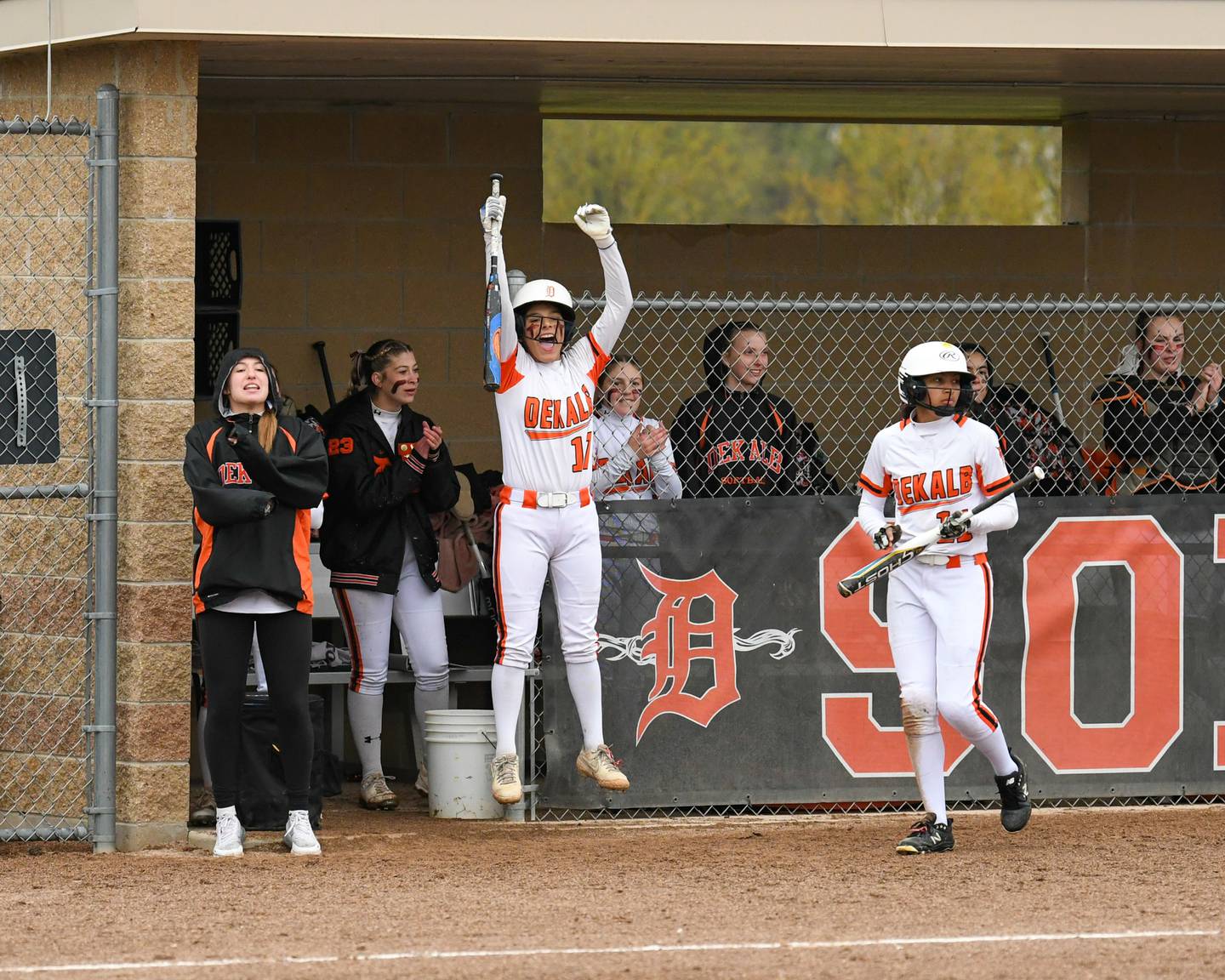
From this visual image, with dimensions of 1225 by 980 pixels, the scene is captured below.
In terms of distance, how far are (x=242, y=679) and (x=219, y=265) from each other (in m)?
3.72

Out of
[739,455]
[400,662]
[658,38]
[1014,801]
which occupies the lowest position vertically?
[1014,801]

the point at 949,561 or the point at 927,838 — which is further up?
the point at 949,561

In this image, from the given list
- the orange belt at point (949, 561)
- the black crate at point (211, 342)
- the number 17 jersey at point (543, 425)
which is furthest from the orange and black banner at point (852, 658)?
the black crate at point (211, 342)

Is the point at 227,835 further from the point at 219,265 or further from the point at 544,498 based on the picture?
the point at 219,265

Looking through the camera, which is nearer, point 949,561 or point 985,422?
point 949,561

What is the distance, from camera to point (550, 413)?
713 centimetres

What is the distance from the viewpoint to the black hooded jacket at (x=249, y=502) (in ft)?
21.3

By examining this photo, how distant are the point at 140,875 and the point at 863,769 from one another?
2839 millimetres

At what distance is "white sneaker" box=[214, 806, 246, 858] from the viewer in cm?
682

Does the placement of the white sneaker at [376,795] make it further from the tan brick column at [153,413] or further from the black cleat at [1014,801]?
the black cleat at [1014,801]

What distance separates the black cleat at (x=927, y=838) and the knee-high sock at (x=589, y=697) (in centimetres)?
121

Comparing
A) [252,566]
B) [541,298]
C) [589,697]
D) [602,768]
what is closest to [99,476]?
[252,566]

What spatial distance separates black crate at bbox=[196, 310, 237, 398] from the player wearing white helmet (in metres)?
4.20

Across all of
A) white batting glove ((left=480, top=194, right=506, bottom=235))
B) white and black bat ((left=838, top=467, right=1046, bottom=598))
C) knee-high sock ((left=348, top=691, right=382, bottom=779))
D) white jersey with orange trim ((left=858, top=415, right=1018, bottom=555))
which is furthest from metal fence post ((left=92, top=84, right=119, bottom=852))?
white jersey with orange trim ((left=858, top=415, right=1018, bottom=555))
